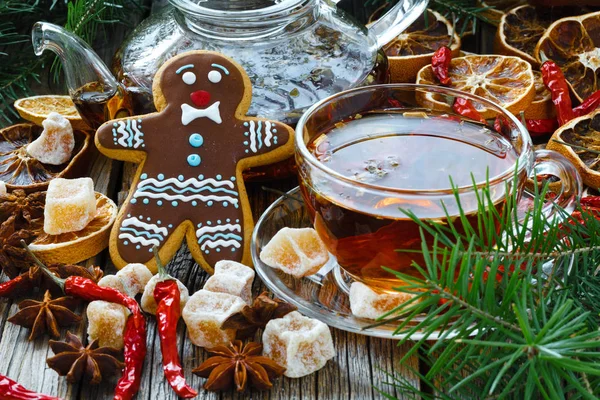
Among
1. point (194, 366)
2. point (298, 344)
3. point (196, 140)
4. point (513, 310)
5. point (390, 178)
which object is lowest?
point (194, 366)

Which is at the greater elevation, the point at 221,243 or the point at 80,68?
the point at 80,68

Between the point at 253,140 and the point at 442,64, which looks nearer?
the point at 253,140

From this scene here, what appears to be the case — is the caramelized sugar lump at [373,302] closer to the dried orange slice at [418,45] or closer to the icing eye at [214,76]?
the icing eye at [214,76]

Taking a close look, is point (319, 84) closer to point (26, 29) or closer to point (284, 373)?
point (284, 373)

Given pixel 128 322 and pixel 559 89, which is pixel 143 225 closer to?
pixel 128 322

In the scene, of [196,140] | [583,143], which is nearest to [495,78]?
[583,143]

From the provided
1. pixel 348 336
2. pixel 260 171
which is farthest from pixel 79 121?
pixel 348 336

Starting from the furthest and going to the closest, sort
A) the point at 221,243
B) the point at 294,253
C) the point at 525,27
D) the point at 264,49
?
the point at 525,27
the point at 264,49
the point at 221,243
the point at 294,253
